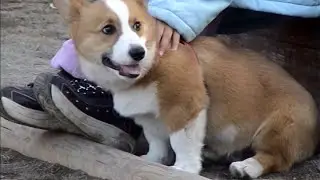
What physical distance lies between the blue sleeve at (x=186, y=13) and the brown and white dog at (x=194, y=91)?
2.3 inches

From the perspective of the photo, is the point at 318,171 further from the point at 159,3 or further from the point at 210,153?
the point at 159,3

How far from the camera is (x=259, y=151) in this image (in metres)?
2.31

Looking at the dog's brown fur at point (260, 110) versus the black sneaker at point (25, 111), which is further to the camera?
the black sneaker at point (25, 111)

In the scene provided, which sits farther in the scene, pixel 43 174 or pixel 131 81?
pixel 43 174

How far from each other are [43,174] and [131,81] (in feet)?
1.92

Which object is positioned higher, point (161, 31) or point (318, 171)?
point (161, 31)

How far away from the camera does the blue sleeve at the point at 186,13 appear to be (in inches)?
93.0

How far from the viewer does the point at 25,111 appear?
2.55 meters

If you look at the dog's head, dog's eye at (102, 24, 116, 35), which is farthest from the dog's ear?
dog's eye at (102, 24, 116, 35)

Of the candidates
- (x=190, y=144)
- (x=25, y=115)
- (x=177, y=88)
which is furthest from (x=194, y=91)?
(x=25, y=115)

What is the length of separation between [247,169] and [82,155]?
622 millimetres

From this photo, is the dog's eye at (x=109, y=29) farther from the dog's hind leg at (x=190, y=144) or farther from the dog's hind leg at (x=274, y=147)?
the dog's hind leg at (x=274, y=147)

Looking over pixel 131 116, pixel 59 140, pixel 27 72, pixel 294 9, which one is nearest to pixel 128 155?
pixel 131 116

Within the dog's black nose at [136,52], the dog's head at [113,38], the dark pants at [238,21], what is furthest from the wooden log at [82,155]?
the dark pants at [238,21]
